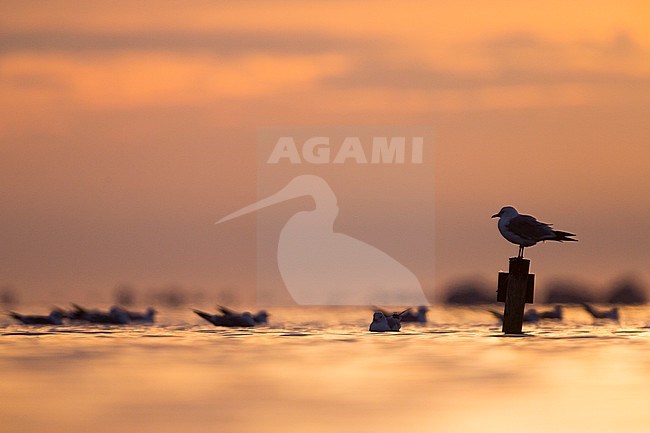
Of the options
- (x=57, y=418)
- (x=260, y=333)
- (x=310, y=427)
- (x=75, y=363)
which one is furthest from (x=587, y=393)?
(x=260, y=333)

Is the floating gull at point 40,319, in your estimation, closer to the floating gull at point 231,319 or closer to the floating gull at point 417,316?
the floating gull at point 231,319

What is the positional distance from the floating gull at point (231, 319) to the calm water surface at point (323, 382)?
12.4ft

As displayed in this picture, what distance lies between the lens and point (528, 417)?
44.1ft

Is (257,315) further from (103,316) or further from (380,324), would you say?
(380,324)

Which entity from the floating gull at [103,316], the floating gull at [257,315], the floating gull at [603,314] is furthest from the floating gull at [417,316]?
the floating gull at [103,316]

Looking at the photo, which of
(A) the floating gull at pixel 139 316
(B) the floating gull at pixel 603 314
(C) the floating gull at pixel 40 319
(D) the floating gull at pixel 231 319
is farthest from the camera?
(B) the floating gull at pixel 603 314

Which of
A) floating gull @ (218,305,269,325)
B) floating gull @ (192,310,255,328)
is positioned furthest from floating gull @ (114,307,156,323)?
floating gull @ (192,310,255,328)

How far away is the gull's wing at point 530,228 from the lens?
24.0m

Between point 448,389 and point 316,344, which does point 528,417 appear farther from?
point 316,344

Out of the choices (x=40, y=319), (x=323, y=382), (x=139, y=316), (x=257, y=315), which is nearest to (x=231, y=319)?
(x=257, y=315)

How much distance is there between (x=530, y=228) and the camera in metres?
24.1

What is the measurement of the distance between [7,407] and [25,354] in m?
5.50

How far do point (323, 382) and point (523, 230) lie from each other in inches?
344

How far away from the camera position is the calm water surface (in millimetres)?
13289
